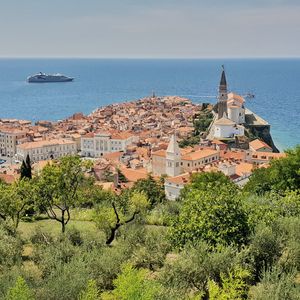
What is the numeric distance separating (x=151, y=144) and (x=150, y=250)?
44.3 m

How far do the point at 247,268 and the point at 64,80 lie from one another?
178m

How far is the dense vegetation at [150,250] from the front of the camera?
388 inches

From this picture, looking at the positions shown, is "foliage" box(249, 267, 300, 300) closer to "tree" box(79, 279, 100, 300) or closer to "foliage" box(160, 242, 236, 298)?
"foliage" box(160, 242, 236, 298)

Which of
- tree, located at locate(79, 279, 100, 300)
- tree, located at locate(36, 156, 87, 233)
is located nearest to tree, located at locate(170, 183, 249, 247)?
tree, located at locate(79, 279, 100, 300)

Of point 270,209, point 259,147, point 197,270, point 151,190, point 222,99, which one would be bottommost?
point 259,147

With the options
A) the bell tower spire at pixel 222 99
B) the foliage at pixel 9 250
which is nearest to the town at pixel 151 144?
the bell tower spire at pixel 222 99

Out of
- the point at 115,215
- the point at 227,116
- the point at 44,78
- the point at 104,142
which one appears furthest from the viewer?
the point at 44,78

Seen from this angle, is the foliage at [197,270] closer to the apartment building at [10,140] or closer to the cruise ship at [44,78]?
the apartment building at [10,140]

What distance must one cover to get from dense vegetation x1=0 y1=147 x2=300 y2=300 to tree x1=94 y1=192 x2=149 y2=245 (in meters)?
0.03

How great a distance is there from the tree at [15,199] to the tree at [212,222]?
5.60 metres

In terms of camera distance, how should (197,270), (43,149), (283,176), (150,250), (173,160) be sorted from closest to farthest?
(197,270), (150,250), (283,176), (173,160), (43,149)

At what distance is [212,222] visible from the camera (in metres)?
12.9

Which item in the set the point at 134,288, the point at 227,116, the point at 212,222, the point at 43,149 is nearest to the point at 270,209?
the point at 212,222

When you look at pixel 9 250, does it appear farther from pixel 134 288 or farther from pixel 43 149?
pixel 43 149
